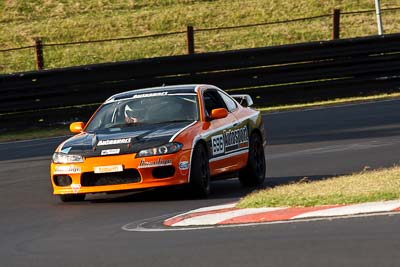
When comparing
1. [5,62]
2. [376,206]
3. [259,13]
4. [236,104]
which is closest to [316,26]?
[259,13]

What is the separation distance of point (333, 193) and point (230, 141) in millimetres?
3084

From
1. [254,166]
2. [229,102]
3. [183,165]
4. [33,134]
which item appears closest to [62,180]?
[183,165]

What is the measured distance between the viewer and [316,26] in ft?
141

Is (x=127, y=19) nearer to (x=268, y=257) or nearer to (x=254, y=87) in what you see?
(x=254, y=87)

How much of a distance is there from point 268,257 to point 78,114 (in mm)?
18035

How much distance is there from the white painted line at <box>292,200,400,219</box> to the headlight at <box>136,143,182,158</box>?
9.54ft

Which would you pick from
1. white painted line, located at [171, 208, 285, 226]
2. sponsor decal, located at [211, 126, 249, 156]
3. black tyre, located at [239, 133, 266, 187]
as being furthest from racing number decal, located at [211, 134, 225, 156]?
white painted line, located at [171, 208, 285, 226]

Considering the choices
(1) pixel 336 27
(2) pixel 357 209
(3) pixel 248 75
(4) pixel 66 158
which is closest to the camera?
(2) pixel 357 209

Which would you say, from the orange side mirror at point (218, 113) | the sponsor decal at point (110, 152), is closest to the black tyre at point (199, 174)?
the orange side mirror at point (218, 113)

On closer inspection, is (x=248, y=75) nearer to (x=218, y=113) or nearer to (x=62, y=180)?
(x=218, y=113)

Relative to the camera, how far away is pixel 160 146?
13.0 meters

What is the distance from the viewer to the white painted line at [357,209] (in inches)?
399

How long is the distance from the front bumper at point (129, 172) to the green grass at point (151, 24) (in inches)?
1018

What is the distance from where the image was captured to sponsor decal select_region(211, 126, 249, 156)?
45.2 ft
